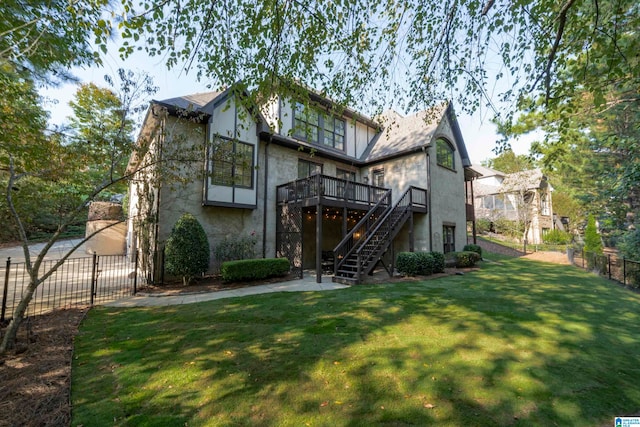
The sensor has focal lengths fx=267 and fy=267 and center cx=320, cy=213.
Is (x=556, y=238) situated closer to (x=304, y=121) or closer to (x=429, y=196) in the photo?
(x=429, y=196)

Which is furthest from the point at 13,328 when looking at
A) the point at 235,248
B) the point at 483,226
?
the point at 483,226

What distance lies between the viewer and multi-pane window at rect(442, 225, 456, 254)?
620 inches

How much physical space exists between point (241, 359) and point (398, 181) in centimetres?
1363

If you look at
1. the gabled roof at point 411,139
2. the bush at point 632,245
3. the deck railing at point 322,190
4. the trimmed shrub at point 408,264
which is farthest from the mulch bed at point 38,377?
the bush at point 632,245

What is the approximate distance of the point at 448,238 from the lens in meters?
16.1

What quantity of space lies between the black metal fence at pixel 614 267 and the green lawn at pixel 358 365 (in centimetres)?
444

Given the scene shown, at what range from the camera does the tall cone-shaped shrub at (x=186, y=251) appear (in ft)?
29.9

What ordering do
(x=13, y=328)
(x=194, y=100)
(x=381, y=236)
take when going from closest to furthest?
1. (x=13, y=328)
2. (x=194, y=100)
3. (x=381, y=236)

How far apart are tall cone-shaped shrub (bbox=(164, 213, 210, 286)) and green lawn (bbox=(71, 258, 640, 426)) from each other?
98.2 inches

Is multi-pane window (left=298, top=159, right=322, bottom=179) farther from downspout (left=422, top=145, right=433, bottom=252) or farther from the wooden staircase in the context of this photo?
downspout (left=422, top=145, right=433, bottom=252)

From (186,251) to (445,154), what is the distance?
49.3 feet

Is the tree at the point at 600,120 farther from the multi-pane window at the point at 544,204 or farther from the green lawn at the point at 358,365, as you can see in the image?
the multi-pane window at the point at 544,204

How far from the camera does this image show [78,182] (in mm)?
6066

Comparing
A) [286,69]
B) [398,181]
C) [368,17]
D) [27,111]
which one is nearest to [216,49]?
[286,69]
